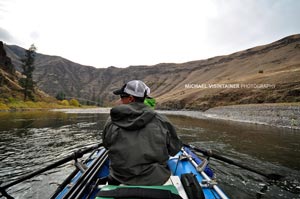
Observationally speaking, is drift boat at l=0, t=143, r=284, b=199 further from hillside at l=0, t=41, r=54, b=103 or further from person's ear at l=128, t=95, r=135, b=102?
hillside at l=0, t=41, r=54, b=103

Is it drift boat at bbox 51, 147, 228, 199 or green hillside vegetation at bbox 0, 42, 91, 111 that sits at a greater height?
green hillside vegetation at bbox 0, 42, 91, 111

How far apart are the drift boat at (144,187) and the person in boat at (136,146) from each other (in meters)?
0.29

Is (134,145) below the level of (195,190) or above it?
above

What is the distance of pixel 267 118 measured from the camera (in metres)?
25.4

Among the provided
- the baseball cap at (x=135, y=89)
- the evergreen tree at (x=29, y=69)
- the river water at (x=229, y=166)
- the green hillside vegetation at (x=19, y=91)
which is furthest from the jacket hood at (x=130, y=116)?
the evergreen tree at (x=29, y=69)

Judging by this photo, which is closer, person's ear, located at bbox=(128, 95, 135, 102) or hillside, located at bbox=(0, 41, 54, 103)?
person's ear, located at bbox=(128, 95, 135, 102)

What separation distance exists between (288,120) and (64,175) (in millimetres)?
24676

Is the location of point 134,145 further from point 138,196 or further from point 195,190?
point 195,190

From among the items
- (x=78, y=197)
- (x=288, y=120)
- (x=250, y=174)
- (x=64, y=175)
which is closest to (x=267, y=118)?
(x=288, y=120)

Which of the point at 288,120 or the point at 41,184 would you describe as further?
the point at 288,120

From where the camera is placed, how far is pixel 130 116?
9.11 feet

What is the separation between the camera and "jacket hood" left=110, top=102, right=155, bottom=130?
2684mm

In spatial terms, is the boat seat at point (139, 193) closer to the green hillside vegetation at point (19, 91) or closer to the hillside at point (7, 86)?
the green hillside vegetation at point (19, 91)

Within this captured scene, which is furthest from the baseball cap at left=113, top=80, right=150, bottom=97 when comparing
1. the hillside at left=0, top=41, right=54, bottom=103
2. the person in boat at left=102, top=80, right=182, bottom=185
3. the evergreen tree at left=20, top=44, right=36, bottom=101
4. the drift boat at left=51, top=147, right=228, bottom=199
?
the evergreen tree at left=20, top=44, right=36, bottom=101
